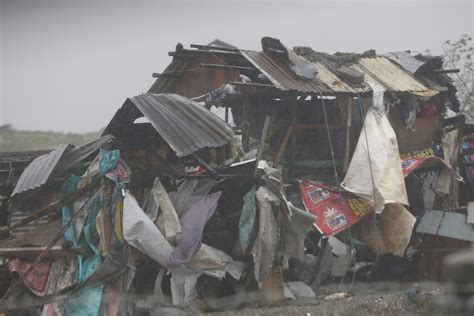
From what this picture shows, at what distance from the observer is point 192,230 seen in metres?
6.07

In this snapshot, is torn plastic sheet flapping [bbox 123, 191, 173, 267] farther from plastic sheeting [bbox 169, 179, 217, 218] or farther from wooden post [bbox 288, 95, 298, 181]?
wooden post [bbox 288, 95, 298, 181]

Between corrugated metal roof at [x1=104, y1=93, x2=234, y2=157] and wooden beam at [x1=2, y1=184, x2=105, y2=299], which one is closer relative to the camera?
wooden beam at [x1=2, y1=184, x2=105, y2=299]

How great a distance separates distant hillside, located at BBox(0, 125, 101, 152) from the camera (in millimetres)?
14078

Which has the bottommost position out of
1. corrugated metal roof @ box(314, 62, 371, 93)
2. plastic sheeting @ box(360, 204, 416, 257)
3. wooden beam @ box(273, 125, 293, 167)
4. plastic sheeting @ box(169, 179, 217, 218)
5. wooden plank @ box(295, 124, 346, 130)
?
plastic sheeting @ box(360, 204, 416, 257)

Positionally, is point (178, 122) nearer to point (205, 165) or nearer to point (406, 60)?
point (205, 165)

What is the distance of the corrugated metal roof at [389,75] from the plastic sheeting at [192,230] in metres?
4.69

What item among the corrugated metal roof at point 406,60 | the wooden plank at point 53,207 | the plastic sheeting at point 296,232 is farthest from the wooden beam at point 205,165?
the corrugated metal roof at point 406,60

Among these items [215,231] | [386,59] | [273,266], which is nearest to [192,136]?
[215,231]

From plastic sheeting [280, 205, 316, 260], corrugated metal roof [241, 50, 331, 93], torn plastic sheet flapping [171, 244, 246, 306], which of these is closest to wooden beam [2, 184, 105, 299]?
torn plastic sheet flapping [171, 244, 246, 306]

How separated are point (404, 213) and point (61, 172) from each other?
536 cm

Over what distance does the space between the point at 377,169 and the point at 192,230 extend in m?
3.38

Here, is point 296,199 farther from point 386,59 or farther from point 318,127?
point 386,59

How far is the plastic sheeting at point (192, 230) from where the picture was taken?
590 cm

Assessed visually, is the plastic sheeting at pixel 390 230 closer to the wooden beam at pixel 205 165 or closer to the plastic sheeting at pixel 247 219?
the plastic sheeting at pixel 247 219
